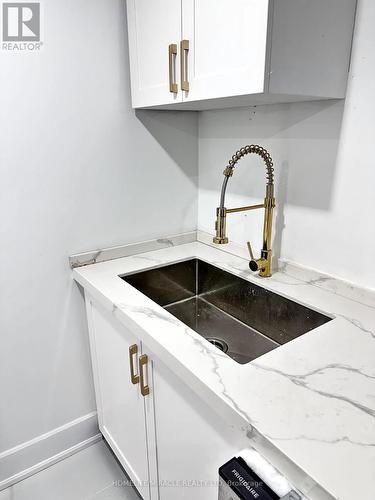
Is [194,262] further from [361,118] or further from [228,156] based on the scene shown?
[361,118]

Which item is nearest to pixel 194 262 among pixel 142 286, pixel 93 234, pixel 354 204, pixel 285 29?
pixel 142 286

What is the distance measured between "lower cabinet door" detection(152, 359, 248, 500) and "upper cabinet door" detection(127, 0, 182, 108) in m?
0.88

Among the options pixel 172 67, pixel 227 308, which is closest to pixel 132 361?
pixel 227 308

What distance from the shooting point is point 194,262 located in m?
1.60

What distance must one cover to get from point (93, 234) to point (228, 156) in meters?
0.64

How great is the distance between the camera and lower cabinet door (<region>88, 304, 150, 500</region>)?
1236mm

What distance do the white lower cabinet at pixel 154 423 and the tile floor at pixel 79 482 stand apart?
14 centimetres

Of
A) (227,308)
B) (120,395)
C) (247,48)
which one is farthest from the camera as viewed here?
(227,308)

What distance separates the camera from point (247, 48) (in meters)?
0.90

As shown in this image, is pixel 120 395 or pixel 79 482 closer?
pixel 120 395
